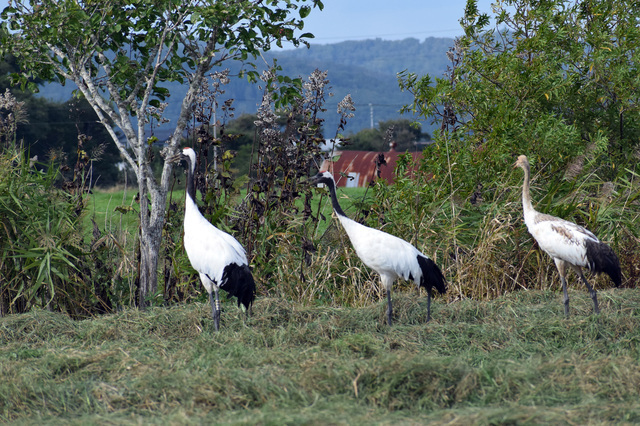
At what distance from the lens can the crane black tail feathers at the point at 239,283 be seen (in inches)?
230

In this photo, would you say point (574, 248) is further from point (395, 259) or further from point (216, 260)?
point (216, 260)

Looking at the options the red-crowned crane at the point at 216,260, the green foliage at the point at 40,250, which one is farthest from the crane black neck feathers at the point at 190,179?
the green foliage at the point at 40,250

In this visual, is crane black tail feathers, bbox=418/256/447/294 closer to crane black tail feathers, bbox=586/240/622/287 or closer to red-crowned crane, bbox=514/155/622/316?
red-crowned crane, bbox=514/155/622/316

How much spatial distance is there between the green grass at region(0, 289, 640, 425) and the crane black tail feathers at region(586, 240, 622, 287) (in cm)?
29

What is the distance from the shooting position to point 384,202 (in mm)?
7555

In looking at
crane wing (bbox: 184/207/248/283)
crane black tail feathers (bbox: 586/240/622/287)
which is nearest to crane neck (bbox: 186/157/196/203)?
crane wing (bbox: 184/207/248/283)

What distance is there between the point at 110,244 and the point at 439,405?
414cm

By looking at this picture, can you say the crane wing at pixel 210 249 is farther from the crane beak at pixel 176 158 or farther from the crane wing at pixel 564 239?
the crane wing at pixel 564 239

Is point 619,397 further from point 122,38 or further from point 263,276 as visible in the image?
point 122,38

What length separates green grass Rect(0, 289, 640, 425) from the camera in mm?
3869

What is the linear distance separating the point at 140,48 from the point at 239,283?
2484mm

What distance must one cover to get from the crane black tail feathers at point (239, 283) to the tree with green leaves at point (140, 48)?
1041 millimetres

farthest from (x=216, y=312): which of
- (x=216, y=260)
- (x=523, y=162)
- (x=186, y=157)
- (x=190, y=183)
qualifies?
(x=523, y=162)

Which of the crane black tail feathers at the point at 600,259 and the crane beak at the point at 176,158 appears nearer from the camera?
the crane black tail feathers at the point at 600,259
